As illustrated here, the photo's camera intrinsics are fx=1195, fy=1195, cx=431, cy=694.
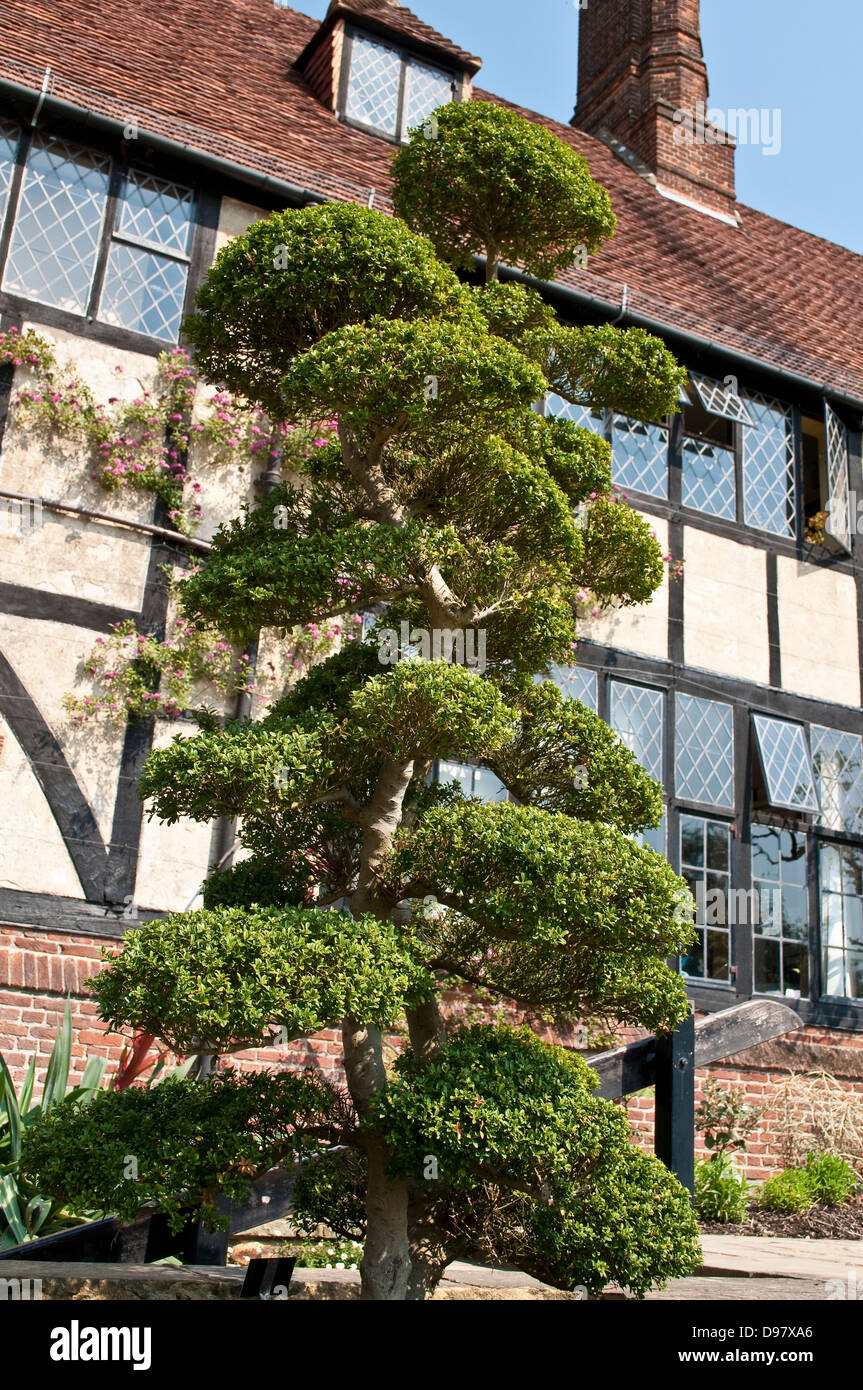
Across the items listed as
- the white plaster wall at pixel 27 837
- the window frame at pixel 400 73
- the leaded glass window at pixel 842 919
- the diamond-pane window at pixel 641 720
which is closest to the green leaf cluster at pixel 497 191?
the white plaster wall at pixel 27 837

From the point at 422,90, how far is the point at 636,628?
5.42m

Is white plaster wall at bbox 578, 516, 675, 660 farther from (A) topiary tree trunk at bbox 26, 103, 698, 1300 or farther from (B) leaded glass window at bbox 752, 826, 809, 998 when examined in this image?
(A) topiary tree trunk at bbox 26, 103, 698, 1300

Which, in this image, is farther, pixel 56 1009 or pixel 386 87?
pixel 386 87

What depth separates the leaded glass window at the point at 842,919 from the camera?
9.78 m

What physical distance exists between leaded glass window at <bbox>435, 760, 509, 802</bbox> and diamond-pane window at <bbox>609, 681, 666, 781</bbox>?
1079 millimetres

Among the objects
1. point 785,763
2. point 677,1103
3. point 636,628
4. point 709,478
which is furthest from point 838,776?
point 677,1103

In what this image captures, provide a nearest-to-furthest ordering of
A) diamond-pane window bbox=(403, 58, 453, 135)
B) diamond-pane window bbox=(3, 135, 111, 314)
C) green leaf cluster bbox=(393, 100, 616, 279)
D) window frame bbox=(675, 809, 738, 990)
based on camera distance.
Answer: green leaf cluster bbox=(393, 100, 616, 279)
diamond-pane window bbox=(3, 135, 111, 314)
window frame bbox=(675, 809, 738, 990)
diamond-pane window bbox=(403, 58, 453, 135)

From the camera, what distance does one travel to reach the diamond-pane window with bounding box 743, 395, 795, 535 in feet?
34.4

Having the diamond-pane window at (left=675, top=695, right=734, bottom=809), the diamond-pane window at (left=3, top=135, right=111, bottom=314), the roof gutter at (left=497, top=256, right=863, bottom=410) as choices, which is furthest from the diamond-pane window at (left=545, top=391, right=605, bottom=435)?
the diamond-pane window at (left=3, top=135, right=111, bottom=314)

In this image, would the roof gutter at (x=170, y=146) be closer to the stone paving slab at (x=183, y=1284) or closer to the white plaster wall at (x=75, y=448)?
the white plaster wall at (x=75, y=448)

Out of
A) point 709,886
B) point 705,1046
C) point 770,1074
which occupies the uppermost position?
point 709,886

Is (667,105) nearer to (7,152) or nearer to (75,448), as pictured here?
(7,152)

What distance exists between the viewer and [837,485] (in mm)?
10641

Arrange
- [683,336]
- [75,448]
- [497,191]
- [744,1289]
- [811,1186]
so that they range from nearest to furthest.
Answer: [744,1289] < [497,191] < [75,448] < [811,1186] < [683,336]
